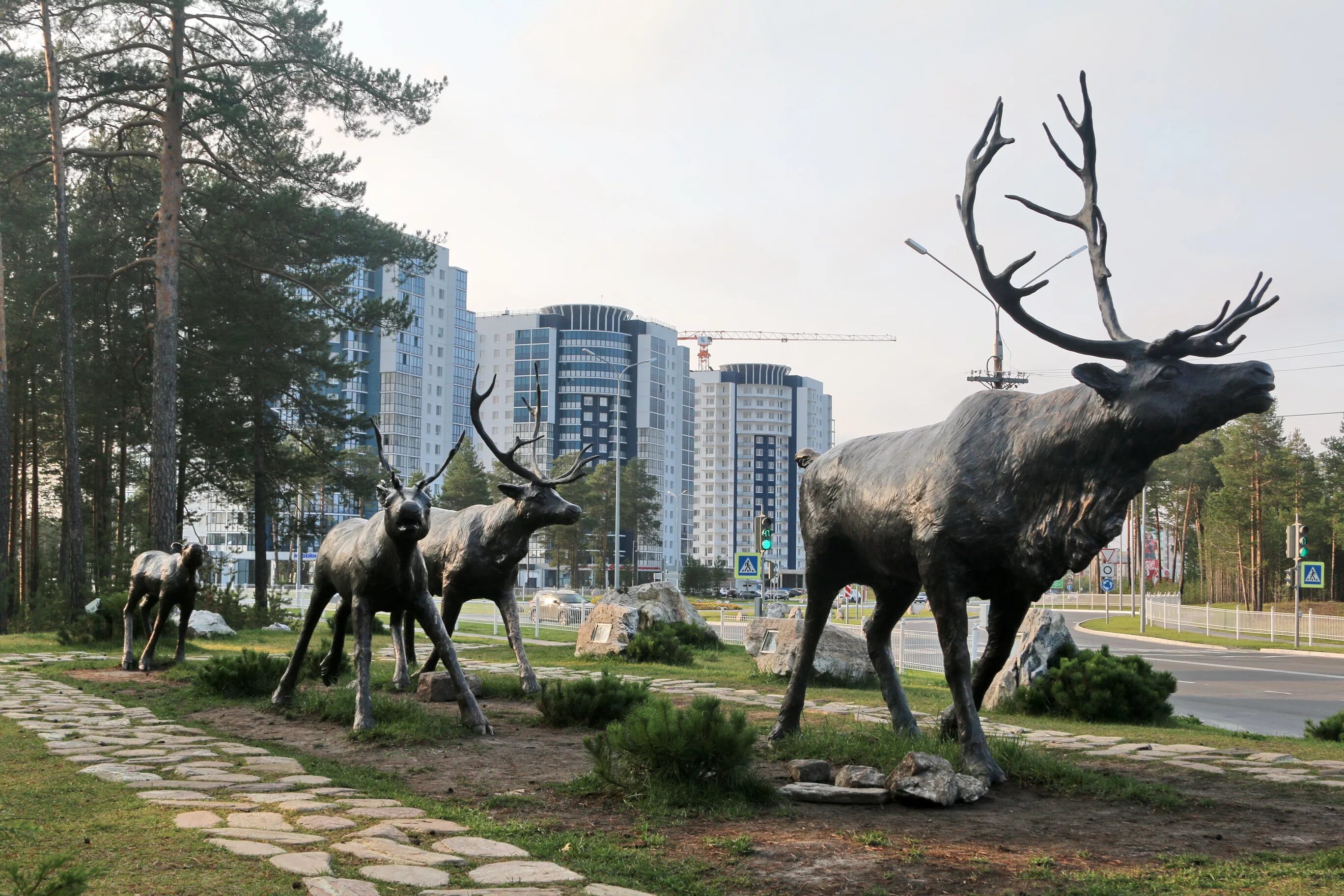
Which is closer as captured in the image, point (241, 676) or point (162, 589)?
point (241, 676)

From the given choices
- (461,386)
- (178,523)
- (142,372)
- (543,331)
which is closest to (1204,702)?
(178,523)

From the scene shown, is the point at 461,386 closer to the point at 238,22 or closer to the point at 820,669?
the point at 238,22

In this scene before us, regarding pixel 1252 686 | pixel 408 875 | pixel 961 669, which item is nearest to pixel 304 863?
pixel 408 875

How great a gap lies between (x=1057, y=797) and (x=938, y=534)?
5.39ft

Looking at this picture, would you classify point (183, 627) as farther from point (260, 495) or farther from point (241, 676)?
point (260, 495)

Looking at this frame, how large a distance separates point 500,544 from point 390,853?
21.8ft

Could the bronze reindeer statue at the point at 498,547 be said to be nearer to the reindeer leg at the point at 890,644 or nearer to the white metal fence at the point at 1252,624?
the reindeer leg at the point at 890,644

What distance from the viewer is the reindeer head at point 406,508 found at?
812cm

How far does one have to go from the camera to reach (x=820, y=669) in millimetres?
13570

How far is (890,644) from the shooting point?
293 inches

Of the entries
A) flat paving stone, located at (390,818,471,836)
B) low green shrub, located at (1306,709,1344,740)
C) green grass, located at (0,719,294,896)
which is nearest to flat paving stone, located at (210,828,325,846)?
green grass, located at (0,719,294,896)

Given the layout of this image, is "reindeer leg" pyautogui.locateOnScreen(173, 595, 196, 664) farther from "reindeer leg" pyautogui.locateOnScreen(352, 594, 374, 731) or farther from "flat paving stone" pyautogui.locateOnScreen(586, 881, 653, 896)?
"flat paving stone" pyautogui.locateOnScreen(586, 881, 653, 896)

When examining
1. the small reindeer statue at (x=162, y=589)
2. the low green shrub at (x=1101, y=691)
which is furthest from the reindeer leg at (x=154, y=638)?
the low green shrub at (x=1101, y=691)

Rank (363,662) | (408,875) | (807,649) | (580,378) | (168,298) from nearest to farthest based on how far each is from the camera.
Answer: (408,875) < (807,649) < (363,662) < (168,298) < (580,378)
